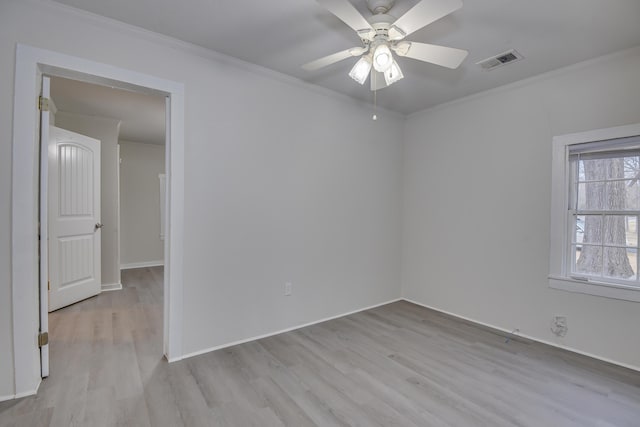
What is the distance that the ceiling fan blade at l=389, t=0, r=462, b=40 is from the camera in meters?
1.47

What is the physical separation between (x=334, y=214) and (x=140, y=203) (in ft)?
15.5

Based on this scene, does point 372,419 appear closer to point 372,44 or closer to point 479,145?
point 372,44

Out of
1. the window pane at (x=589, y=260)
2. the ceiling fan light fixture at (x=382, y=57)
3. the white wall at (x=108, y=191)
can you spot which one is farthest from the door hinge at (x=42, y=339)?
the window pane at (x=589, y=260)

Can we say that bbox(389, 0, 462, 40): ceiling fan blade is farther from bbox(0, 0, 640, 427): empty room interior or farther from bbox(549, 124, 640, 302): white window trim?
bbox(549, 124, 640, 302): white window trim

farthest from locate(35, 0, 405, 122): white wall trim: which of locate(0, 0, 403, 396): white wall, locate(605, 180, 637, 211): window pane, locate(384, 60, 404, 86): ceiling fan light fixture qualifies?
locate(605, 180, 637, 211): window pane

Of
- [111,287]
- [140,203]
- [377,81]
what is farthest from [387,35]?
[140,203]

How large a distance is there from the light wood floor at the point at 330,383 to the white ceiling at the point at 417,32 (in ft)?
8.39

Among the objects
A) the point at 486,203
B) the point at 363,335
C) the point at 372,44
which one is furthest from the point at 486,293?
the point at 372,44

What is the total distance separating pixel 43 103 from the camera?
2.09 metres

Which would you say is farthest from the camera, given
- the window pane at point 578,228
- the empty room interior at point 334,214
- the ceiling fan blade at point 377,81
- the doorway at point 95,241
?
the window pane at point 578,228

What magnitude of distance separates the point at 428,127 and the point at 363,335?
268cm

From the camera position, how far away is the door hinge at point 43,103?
2.06 metres

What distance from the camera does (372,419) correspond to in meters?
1.85

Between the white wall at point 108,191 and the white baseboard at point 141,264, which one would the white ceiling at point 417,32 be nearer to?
the white wall at point 108,191
